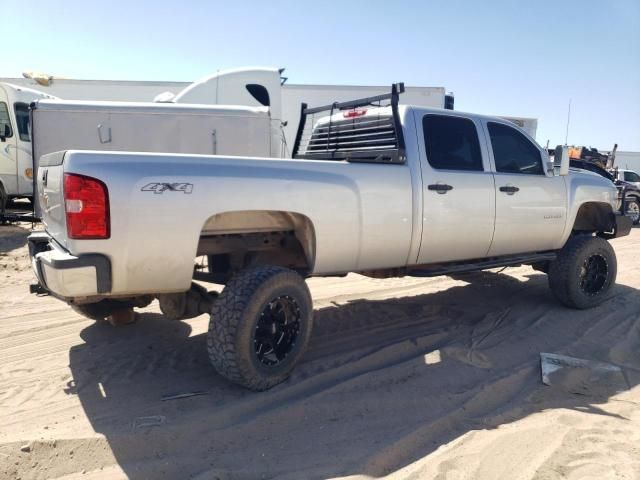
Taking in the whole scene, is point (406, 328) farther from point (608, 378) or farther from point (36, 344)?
point (36, 344)

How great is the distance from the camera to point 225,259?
4.33 meters

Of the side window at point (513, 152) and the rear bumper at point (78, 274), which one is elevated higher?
the side window at point (513, 152)

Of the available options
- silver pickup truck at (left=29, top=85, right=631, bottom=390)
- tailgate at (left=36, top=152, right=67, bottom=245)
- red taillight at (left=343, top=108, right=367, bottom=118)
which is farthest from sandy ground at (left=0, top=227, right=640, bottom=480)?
red taillight at (left=343, top=108, right=367, bottom=118)

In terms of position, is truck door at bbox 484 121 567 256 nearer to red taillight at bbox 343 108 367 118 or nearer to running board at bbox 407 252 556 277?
running board at bbox 407 252 556 277

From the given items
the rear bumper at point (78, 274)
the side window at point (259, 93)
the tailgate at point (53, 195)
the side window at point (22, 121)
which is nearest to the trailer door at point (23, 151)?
the side window at point (22, 121)

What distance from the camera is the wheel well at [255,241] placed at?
368cm

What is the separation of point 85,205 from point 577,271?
4938 mm

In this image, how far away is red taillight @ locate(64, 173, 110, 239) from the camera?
2984mm

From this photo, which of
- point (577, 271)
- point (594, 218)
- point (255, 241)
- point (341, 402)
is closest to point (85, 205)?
point (255, 241)

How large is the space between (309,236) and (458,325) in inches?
82.8

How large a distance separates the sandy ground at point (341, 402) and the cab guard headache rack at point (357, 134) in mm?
1638

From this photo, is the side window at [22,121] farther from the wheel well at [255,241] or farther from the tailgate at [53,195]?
the wheel well at [255,241]

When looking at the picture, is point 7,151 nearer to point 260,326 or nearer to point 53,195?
point 53,195

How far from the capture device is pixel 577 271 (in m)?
5.65
